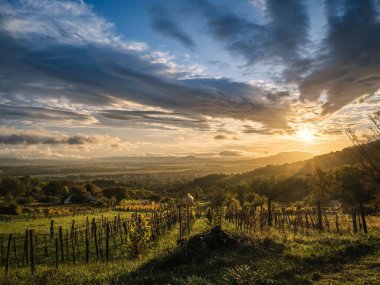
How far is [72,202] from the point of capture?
91.6 m

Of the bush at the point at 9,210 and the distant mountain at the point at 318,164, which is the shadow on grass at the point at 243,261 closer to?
the bush at the point at 9,210

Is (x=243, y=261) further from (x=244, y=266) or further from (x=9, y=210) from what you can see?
(x=9, y=210)

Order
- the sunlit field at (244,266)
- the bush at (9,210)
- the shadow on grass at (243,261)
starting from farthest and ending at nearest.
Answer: the bush at (9,210) < the sunlit field at (244,266) < the shadow on grass at (243,261)

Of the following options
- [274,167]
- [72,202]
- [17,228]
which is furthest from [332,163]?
[17,228]

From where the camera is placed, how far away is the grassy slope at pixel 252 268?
11.1 m

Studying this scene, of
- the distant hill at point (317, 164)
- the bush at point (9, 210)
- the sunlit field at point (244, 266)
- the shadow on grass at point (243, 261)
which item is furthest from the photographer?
the distant hill at point (317, 164)

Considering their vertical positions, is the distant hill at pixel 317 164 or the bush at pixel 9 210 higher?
the distant hill at pixel 317 164

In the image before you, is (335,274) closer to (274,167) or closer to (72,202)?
(72,202)

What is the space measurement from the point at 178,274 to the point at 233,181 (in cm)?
14772

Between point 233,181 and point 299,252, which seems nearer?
point 299,252

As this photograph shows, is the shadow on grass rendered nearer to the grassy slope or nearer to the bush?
the grassy slope

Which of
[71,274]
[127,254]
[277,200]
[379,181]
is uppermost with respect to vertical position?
[379,181]

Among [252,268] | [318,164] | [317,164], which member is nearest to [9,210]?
[252,268]

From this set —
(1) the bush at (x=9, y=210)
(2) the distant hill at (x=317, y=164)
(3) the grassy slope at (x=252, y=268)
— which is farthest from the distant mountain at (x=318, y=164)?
(3) the grassy slope at (x=252, y=268)
